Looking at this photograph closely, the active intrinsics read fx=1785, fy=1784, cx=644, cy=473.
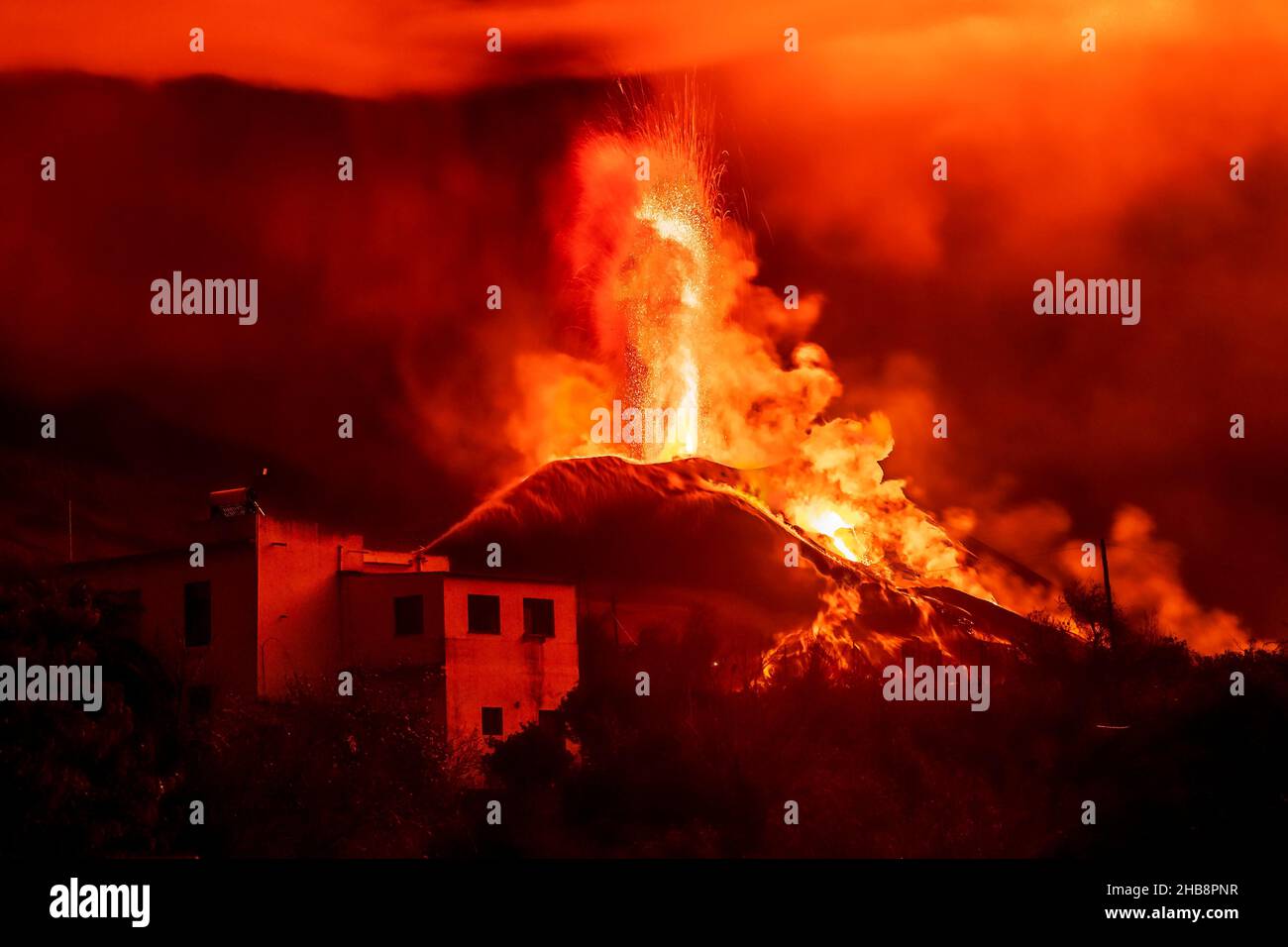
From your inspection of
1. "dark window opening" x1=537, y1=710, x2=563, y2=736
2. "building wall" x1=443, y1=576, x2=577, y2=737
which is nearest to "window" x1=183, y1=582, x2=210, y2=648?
"building wall" x1=443, y1=576, x2=577, y2=737

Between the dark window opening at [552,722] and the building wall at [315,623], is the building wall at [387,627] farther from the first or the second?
the dark window opening at [552,722]

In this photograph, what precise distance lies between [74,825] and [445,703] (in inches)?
973

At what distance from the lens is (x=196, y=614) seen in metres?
70.8

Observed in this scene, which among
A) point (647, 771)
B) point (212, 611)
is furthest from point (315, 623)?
point (647, 771)

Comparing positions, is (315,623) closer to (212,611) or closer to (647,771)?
(212,611)

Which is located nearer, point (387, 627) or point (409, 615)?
point (387, 627)

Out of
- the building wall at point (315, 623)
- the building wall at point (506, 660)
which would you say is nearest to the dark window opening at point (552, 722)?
the building wall at point (506, 660)

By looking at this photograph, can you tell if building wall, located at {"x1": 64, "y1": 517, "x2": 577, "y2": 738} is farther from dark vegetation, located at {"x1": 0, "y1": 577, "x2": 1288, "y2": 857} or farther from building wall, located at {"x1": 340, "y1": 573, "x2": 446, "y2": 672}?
dark vegetation, located at {"x1": 0, "y1": 577, "x2": 1288, "y2": 857}

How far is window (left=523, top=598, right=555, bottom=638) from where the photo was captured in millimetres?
77250

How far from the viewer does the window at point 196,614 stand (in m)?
70.4

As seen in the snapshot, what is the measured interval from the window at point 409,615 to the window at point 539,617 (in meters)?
5.61

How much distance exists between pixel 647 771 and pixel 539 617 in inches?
733
